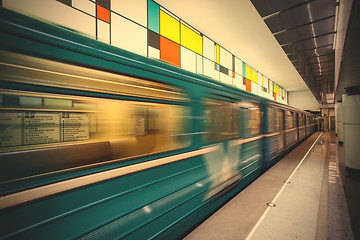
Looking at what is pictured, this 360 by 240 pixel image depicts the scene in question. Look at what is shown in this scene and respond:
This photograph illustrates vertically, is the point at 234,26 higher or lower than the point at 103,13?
higher

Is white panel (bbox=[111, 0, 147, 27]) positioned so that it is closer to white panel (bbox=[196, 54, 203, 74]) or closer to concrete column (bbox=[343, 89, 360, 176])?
white panel (bbox=[196, 54, 203, 74])

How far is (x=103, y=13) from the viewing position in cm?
302

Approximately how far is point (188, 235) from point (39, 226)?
157 centimetres

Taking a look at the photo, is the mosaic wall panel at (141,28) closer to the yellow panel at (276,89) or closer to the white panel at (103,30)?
the white panel at (103,30)

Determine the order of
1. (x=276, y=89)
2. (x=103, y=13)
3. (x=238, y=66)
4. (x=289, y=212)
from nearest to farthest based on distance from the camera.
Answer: (x=289, y=212), (x=103, y=13), (x=238, y=66), (x=276, y=89)

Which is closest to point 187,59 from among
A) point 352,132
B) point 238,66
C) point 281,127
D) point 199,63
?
point 199,63

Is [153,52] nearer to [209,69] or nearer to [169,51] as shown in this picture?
[169,51]

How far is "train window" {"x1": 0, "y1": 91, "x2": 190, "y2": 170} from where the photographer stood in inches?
38.1

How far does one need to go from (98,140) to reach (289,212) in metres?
2.87

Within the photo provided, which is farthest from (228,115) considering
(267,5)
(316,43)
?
(316,43)

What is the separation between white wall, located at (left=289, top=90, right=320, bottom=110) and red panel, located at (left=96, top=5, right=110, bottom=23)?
56.4 ft

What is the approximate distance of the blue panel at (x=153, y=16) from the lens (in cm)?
380

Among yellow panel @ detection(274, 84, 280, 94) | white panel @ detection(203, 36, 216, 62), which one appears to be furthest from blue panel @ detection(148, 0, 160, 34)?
yellow panel @ detection(274, 84, 280, 94)

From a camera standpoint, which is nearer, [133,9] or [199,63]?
[133,9]
